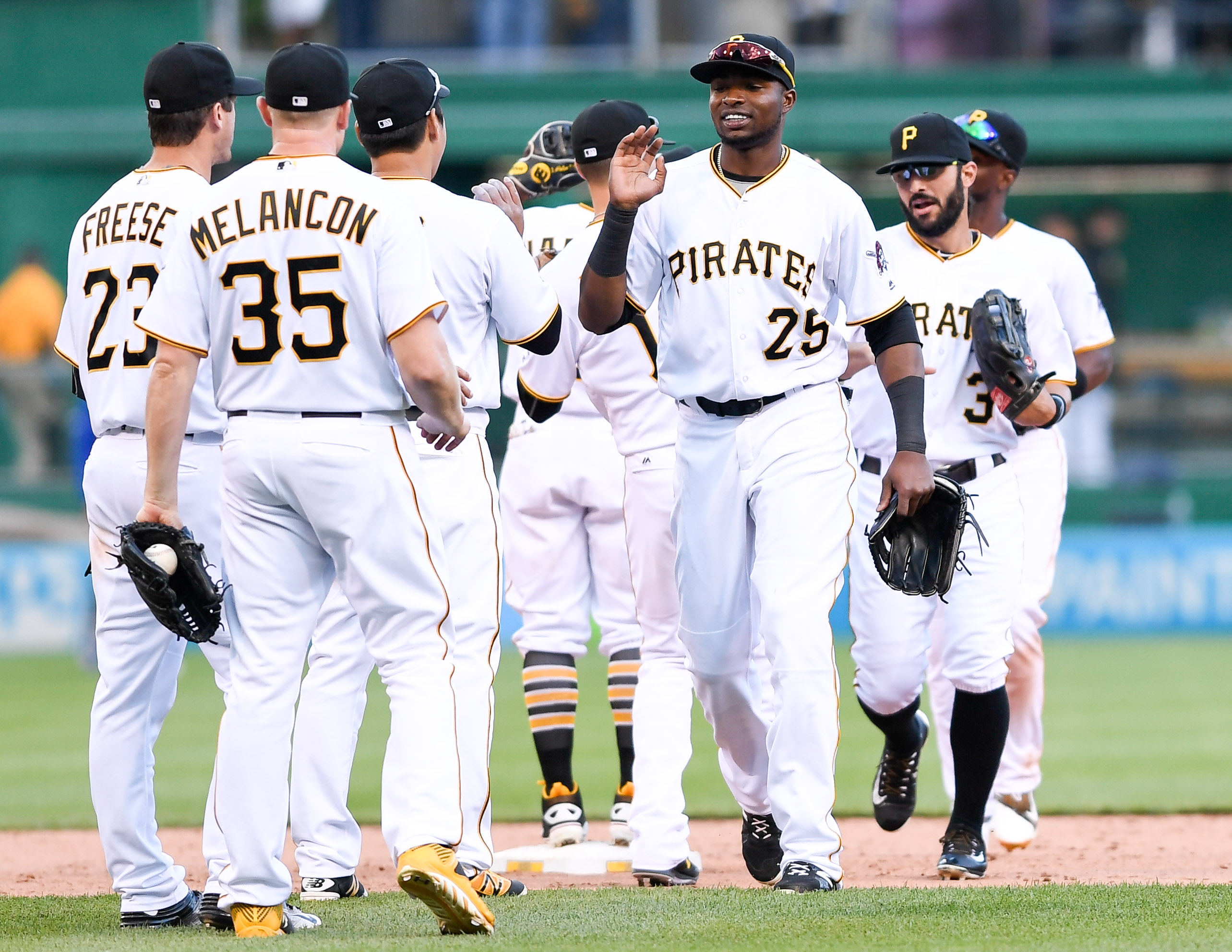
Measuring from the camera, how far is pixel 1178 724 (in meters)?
11.0

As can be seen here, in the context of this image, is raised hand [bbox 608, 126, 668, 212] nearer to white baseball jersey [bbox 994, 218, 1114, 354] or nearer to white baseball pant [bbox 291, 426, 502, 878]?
white baseball pant [bbox 291, 426, 502, 878]

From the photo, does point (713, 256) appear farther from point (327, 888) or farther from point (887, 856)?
point (887, 856)

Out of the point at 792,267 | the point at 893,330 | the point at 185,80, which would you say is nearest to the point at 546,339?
the point at 792,267

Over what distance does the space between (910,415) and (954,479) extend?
988 mm

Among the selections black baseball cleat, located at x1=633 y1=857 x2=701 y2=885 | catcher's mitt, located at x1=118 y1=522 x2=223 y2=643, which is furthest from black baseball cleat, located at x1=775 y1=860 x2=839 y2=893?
catcher's mitt, located at x1=118 y1=522 x2=223 y2=643

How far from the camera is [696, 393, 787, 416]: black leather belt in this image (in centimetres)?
509

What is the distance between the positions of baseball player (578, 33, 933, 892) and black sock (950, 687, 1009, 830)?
0.77 meters

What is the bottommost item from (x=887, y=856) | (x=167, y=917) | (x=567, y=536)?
(x=887, y=856)

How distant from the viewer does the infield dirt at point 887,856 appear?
5.66 m

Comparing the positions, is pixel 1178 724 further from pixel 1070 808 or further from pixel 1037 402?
pixel 1037 402

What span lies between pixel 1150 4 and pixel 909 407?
15.6 m

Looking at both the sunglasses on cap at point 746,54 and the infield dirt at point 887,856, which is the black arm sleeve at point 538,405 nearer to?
the sunglasses on cap at point 746,54

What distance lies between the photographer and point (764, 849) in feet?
18.2

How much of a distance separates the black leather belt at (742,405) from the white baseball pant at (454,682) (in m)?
0.68
